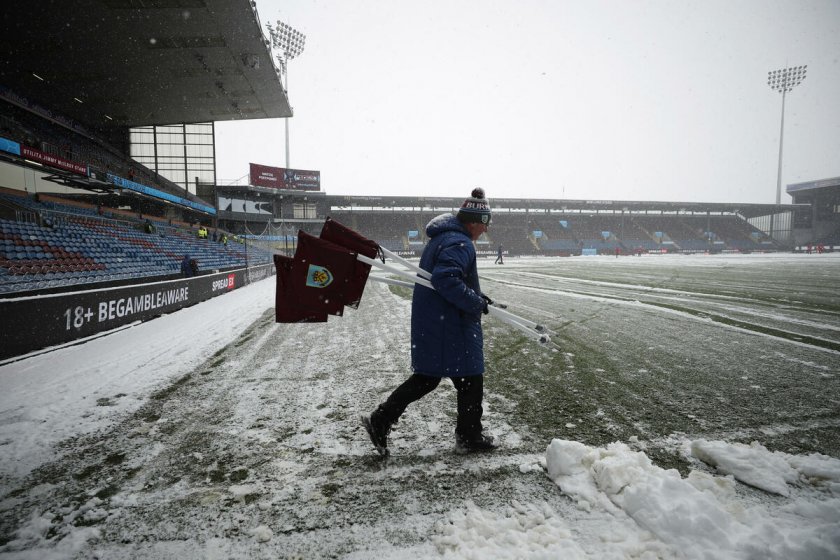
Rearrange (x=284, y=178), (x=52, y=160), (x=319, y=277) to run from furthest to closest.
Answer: (x=284, y=178)
(x=52, y=160)
(x=319, y=277)

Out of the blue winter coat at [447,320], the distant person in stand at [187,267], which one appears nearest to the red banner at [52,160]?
the distant person in stand at [187,267]

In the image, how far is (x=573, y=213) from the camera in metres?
59.4

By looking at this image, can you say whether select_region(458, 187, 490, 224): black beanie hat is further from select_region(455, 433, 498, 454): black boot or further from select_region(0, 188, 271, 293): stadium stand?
select_region(0, 188, 271, 293): stadium stand

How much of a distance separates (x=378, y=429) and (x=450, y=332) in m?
0.87

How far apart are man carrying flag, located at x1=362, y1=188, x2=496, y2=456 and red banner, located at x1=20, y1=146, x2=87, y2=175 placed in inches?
822

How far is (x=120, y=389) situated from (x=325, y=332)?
3.11 metres

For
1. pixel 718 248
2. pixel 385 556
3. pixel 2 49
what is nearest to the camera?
pixel 385 556

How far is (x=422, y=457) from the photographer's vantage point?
2.53m

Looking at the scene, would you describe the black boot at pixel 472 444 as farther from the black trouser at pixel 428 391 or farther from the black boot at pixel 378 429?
the black boot at pixel 378 429

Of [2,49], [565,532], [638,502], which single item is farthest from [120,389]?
[2,49]

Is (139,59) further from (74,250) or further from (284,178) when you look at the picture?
(284,178)

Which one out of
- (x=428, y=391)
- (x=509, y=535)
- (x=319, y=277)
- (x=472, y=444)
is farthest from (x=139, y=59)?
(x=509, y=535)

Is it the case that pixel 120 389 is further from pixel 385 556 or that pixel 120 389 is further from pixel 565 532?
pixel 565 532

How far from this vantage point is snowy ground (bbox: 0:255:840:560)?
1.74 m
